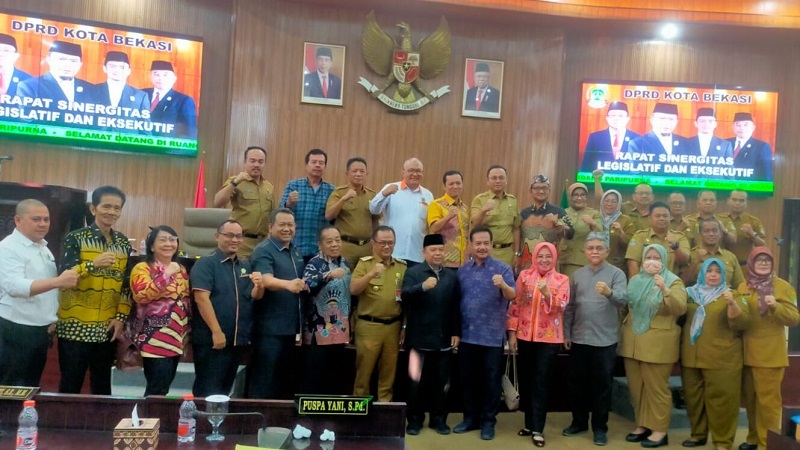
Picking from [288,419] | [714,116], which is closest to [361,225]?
[288,419]

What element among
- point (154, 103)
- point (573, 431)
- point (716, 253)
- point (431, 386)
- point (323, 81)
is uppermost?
point (323, 81)

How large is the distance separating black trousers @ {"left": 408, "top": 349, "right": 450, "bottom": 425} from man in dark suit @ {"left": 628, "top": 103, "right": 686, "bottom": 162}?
185 inches

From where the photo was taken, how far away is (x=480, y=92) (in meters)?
7.32

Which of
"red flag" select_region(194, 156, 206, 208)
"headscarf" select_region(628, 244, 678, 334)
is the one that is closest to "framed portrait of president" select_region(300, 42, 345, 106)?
"red flag" select_region(194, 156, 206, 208)

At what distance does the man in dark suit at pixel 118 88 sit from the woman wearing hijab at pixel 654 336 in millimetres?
5426

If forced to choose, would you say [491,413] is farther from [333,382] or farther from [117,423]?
[117,423]

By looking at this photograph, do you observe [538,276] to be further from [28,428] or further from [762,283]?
[28,428]

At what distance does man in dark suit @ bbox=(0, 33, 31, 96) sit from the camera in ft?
20.2

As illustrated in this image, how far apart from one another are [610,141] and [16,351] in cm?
664

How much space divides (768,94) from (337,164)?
216 inches

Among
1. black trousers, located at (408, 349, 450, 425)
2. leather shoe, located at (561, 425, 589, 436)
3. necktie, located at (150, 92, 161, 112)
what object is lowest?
leather shoe, located at (561, 425, 589, 436)

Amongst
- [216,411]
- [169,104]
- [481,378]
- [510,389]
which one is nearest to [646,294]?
[510,389]

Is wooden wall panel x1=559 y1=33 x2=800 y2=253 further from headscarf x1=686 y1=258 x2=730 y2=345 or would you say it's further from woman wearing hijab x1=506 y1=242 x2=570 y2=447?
woman wearing hijab x1=506 y1=242 x2=570 y2=447

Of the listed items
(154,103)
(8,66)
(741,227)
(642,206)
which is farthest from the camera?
(154,103)
